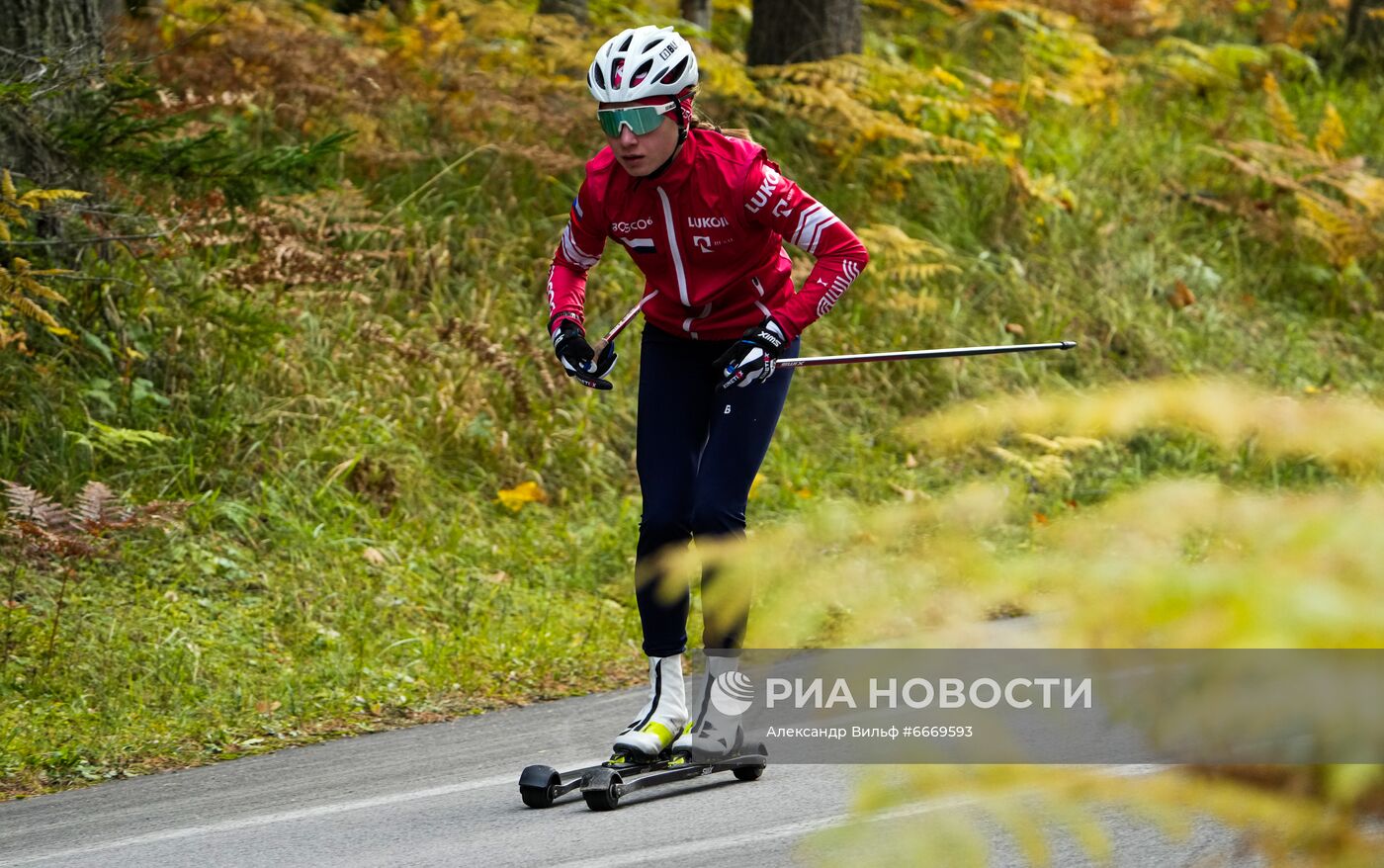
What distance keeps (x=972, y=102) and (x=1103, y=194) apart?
148cm

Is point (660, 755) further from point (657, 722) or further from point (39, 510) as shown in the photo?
point (39, 510)

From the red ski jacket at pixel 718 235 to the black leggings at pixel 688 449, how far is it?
15 cm

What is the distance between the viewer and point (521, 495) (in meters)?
9.02

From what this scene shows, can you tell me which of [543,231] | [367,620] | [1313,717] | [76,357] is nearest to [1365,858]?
[1313,717]

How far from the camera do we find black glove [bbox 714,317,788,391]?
479cm

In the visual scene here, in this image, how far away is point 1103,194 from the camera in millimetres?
13219

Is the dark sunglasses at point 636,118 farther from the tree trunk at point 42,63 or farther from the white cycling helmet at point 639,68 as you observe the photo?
the tree trunk at point 42,63

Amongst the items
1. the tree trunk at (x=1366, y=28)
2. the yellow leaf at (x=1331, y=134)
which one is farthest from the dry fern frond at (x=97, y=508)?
the tree trunk at (x=1366, y=28)

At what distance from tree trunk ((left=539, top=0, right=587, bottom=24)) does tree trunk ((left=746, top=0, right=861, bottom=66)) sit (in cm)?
159

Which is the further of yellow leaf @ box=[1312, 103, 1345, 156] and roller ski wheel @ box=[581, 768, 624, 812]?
yellow leaf @ box=[1312, 103, 1345, 156]

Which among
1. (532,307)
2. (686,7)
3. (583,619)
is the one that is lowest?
(583,619)

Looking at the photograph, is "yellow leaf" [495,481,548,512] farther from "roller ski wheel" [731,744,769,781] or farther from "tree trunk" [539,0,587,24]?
"tree trunk" [539,0,587,24]

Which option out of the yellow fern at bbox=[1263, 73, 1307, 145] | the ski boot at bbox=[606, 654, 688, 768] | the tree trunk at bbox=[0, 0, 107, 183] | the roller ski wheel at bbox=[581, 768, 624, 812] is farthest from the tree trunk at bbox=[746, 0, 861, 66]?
the roller ski wheel at bbox=[581, 768, 624, 812]

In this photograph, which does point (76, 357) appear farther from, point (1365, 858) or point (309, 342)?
point (1365, 858)
